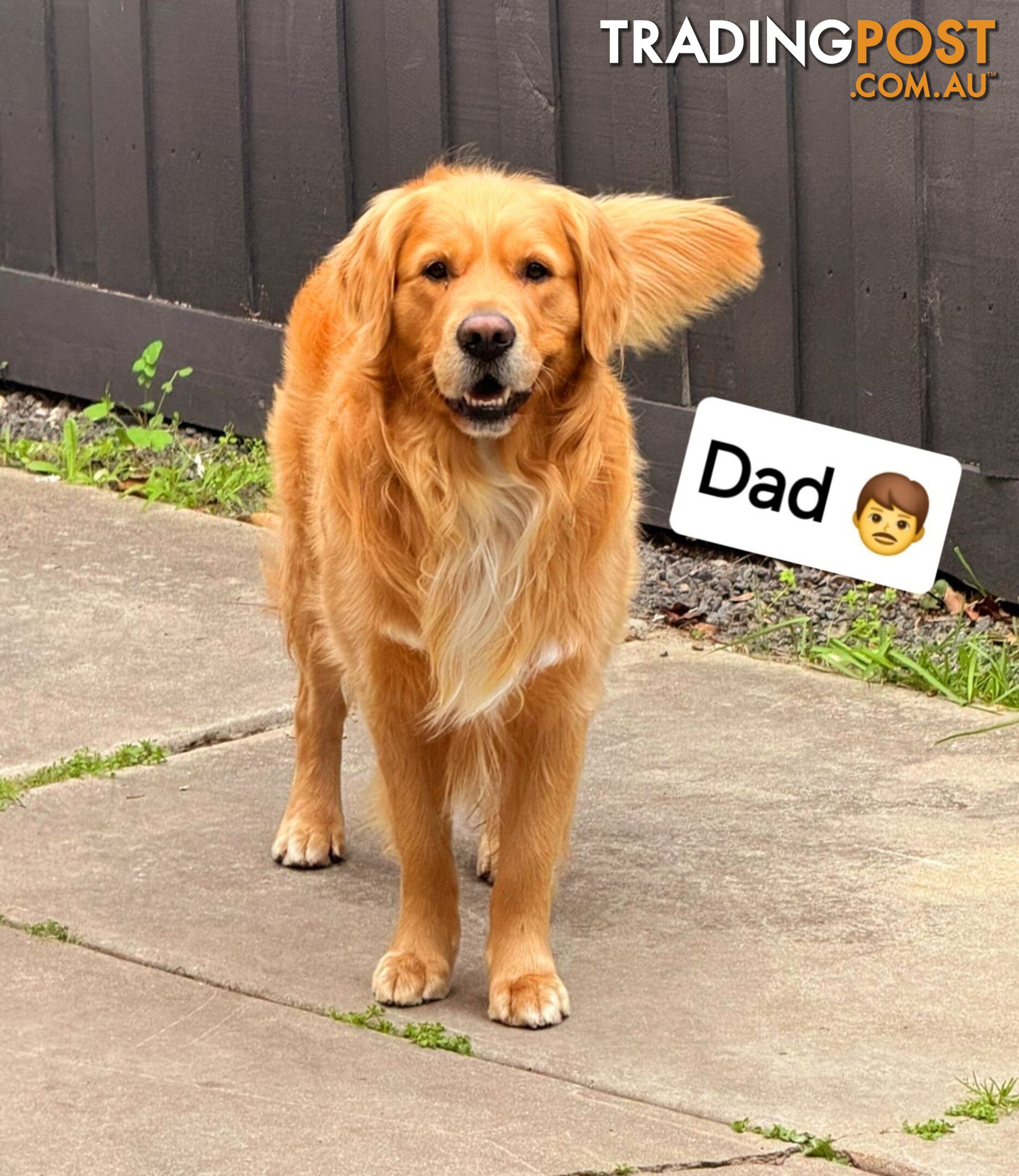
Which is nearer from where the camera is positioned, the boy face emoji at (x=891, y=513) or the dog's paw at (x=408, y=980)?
the dog's paw at (x=408, y=980)

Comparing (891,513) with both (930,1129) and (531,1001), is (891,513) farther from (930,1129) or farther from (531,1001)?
(930,1129)

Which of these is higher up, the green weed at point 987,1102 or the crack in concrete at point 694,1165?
the crack in concrete at point 694,1165

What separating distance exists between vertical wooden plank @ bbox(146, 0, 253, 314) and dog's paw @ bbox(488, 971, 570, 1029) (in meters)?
4.29

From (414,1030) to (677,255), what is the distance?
1726mm

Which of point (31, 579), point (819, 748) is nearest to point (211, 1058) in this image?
point (819, 748)

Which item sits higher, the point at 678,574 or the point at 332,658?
the point at 332,658

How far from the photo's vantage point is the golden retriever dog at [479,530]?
3.76m

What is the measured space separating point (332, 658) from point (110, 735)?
956 millimetres

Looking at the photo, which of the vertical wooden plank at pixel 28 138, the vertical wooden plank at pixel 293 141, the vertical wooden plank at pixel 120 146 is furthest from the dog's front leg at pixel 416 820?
the vertical wooden plank at pixel 28 138

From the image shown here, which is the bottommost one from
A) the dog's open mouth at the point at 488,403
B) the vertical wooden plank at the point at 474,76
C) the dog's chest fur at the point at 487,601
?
the dog's chest fur at the point at 487,601

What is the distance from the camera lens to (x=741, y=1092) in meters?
3.47

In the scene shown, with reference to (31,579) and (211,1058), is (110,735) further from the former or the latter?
(211,1058)

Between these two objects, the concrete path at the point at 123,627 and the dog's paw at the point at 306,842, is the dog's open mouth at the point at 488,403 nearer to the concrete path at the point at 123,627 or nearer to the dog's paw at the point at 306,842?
the dog's paw at the point at 306,842

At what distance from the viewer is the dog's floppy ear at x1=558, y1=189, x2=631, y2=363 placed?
3838mm
